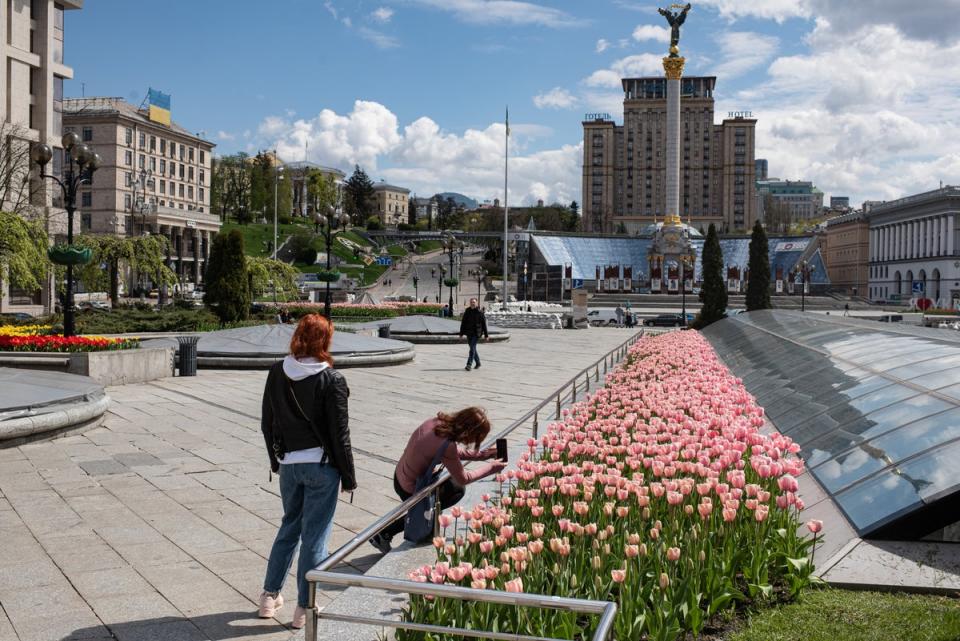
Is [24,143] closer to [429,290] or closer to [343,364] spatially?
[343,364]

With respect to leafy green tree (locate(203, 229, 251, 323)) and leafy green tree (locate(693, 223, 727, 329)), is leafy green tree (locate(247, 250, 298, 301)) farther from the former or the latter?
leafy green tree (locate(693, 223, 727, 329))

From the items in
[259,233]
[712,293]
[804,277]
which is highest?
[259,233]

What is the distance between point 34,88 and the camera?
44.8 metres

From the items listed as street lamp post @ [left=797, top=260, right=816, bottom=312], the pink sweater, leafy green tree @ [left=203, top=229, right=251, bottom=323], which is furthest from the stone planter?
street lamp post @ [left=797, top=260, right=816, bottom=312]

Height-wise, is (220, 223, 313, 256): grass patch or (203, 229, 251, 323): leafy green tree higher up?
(220, 223, 313, 256): grass patch

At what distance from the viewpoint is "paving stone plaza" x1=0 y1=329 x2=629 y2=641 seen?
535 centimetres

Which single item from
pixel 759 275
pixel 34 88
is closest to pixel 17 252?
pixel 34 88

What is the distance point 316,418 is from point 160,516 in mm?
3280

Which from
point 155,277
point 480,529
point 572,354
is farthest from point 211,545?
point 155,277

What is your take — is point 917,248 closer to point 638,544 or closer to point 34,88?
point 34,88

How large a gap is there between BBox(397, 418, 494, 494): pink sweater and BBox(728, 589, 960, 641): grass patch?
7.74ft

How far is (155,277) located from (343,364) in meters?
26.3

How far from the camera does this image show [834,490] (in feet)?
22.9

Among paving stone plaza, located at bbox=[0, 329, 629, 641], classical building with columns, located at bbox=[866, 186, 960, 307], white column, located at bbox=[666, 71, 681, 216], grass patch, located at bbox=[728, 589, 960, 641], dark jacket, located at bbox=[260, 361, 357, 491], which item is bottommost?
paving stone plaza, located at bbox=[0, 329, 629, 641]
